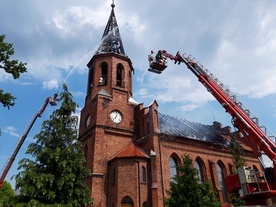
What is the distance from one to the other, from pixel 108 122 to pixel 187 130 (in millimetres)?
10263

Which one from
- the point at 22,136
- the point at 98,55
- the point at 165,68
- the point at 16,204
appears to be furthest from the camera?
the point at 98,55

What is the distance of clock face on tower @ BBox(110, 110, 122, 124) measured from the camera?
26789 mm

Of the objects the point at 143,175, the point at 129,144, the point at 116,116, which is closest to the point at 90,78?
the point at 116,116

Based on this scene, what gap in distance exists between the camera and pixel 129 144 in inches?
1030

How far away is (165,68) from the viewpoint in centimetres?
2106

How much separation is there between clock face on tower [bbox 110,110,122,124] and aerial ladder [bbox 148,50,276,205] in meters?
8.24

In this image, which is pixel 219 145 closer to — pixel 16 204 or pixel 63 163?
pixel 63 163

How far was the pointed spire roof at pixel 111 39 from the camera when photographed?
1258 inches

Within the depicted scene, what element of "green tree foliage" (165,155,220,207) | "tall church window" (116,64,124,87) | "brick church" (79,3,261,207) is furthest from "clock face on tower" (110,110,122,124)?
"green tree foliage" (165,155,220,207)

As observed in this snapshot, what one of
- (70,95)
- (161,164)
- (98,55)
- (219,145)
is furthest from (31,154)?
(219,145)

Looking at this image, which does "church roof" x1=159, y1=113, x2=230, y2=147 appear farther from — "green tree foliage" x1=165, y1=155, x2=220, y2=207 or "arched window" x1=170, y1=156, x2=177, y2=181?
"green tree foliage" x1=165, y1=155, x2=220, y2=207

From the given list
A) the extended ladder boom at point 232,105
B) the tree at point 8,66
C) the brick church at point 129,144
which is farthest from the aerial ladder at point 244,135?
the tree at point 8,66

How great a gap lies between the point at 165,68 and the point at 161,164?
8956 millimetres

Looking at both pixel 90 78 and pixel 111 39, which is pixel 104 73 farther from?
pixel 111 39
